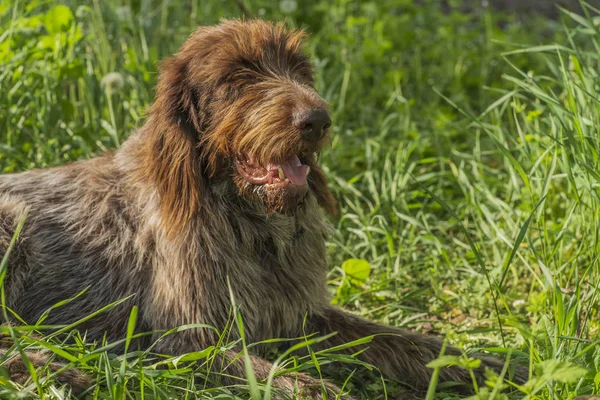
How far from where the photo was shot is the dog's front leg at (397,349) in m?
3.67

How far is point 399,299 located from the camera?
4348 mm

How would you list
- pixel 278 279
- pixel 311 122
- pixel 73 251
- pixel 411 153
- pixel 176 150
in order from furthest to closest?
pixel 411 153 < pixel 73 251 < pixel 278 279 < pixel 176 150 < pixel 311 122

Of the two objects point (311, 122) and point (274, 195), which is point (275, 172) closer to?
point (274, 195)

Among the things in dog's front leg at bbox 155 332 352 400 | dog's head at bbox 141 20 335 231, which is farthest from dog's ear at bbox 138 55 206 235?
dog's front leg at bbox 155 332 352 400

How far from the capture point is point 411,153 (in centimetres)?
557

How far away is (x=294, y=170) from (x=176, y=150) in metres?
0.50

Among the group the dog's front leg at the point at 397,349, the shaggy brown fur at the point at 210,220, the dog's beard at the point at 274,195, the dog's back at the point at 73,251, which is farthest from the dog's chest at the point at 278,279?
the dog's back at the point at 73,251

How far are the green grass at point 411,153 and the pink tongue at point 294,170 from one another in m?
0.54

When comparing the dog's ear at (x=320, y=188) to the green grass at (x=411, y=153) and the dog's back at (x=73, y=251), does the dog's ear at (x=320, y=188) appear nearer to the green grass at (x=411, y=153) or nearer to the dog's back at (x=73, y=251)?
the green grass at (x=411, y=153)

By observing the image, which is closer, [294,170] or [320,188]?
[294,170]

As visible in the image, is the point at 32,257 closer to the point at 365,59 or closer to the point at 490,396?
the point at 490,396

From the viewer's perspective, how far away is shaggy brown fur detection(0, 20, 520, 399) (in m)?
3.39

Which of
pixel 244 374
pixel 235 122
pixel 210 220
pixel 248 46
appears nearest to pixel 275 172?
pixel 235 122

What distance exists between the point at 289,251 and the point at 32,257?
1.16m
